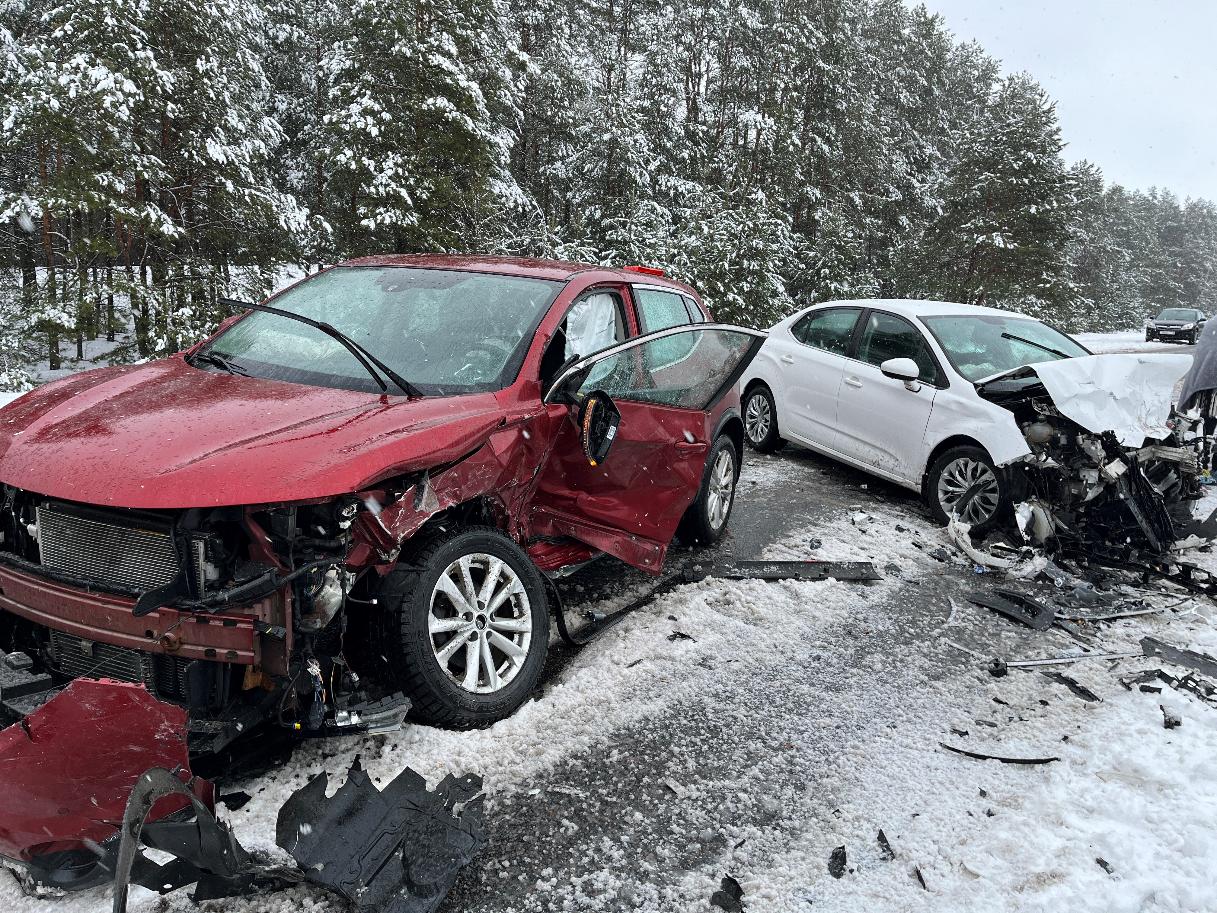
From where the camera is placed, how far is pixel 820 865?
2.48 meters

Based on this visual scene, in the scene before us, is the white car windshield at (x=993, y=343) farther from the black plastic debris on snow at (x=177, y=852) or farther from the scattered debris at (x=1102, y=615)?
the black plastic debris on snow at (x=177, y=852)

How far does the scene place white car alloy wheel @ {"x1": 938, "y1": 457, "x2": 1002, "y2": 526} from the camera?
571 cm

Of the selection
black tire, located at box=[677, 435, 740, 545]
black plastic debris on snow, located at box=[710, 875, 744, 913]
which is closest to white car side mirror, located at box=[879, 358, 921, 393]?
black tire, located at box=[677, 435, 740, 545]

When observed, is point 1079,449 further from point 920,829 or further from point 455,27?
point 455,27

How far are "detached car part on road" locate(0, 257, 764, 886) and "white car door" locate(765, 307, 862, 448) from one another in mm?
3382

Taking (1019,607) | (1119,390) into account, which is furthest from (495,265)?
(1119,390)

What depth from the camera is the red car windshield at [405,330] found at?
10.8ft

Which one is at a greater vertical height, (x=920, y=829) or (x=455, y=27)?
(x=455, y=27)

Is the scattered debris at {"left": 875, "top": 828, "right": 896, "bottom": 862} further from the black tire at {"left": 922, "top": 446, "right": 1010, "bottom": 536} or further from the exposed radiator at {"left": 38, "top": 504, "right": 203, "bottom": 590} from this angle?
the black tire at {"left": 922, "top": 446, "right": 1010, "bottom": 536}

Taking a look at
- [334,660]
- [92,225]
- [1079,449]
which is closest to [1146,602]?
[1079,449]

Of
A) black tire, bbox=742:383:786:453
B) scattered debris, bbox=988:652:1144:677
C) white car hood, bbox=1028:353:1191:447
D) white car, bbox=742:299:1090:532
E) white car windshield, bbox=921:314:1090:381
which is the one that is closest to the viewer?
scattered debris, bbox=988:652:1144:677

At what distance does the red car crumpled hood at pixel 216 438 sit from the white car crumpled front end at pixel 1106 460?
4.18 m

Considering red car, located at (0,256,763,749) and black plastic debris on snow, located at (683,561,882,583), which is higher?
red car, located at (0,256,763,749)

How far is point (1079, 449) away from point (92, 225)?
13.3 m
